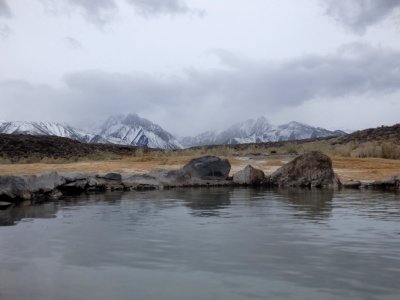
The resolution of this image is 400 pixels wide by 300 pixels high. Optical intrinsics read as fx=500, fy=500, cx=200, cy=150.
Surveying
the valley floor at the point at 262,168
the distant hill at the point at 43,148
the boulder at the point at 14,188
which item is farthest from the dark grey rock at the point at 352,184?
the distant hill at the point at 43,148

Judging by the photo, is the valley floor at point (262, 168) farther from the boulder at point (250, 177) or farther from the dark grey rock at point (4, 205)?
the dark grey rock at point (4, 205)

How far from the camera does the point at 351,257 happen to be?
7969 mm

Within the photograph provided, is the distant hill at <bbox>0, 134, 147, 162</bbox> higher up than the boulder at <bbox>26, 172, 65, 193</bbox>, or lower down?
higher up

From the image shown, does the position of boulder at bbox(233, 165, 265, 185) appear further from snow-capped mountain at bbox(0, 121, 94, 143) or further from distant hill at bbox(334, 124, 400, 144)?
snow-capped mountain at bbox(0, 121, 94, 143)

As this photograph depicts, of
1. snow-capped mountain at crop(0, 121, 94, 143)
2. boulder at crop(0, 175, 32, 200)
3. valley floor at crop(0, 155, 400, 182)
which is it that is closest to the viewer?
boulder at crop(0, 175, 32, 200)

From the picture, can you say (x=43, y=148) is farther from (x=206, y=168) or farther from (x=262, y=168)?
(x=206, y=168)

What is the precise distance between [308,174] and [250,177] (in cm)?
291

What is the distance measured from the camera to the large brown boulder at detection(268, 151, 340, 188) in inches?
953

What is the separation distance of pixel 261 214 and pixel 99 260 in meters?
6.52

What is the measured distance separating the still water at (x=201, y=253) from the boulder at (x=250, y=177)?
10.2m

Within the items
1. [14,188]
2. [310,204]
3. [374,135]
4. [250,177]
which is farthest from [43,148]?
[310,204]

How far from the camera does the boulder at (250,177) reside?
1008 inches

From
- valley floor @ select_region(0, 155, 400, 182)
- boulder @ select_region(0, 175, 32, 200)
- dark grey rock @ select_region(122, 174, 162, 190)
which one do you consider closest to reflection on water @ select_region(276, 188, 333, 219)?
dark grey rock @ select_region(122, 174, 162, 190)

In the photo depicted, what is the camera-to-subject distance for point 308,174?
983 inches
